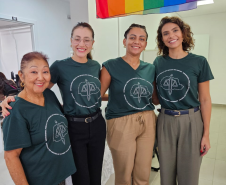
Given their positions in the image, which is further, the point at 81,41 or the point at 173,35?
the point at 173,35

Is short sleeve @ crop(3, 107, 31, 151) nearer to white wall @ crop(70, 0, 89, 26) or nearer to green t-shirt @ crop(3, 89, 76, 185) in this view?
green t-shirt @ crop(3, 89, 76, 185)

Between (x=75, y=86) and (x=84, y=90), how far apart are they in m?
0.07

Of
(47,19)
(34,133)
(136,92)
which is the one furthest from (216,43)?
(34,133)

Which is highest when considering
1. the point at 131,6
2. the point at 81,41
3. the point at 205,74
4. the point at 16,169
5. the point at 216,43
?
the point at 131,6

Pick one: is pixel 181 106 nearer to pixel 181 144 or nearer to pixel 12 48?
pixel 181 144

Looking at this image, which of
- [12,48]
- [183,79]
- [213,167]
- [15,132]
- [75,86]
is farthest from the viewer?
[12,48]

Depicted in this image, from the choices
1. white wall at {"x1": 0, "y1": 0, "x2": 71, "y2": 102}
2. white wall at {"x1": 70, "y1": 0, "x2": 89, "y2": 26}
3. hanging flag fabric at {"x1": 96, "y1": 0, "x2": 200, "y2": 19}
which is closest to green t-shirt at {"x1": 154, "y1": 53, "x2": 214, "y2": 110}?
hanging flag fabric at {"x1": 96, "y1": 0, "x2": 200, "y2": 19}

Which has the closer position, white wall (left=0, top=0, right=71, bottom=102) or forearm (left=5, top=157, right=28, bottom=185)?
forearm (left=5, top=157, right=28, bottom=185)

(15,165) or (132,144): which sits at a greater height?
(15,165)

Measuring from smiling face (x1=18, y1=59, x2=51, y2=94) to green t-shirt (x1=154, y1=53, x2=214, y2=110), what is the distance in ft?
2.90

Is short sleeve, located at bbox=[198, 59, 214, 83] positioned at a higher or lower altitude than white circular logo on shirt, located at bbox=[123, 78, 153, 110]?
higher

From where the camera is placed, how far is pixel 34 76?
1.03 m

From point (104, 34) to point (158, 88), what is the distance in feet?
4.26

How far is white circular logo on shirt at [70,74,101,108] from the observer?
50.3 inches
